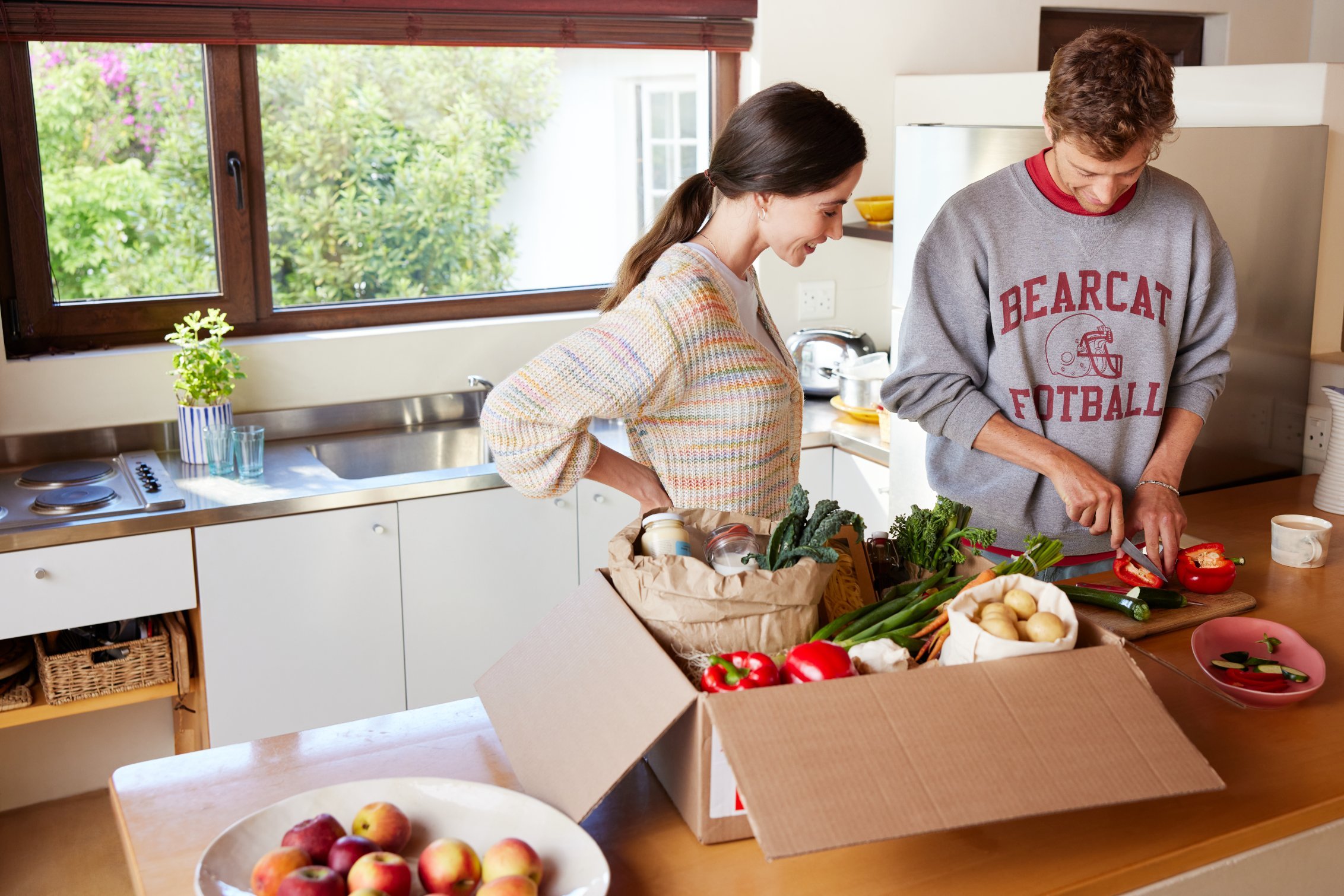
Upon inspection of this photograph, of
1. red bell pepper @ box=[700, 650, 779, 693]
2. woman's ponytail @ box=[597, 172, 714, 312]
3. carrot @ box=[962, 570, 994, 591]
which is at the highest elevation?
woman's ponytail @ box=[597, 172, 714, 312]

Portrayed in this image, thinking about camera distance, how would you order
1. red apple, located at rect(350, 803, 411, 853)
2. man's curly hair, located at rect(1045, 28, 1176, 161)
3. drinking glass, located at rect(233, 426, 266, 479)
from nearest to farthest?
red apple, located at rect(350, 803, 411, 853) → man's curly hair, located at rect(1045, 28, 1176, 161) → drinking glass, located at rect(233, 426, 266, 479)

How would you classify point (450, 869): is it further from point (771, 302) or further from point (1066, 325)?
point (771, 302)

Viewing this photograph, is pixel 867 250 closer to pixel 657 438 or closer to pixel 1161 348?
pixel 1161 348

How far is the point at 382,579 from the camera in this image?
8.51ft

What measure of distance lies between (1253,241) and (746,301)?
1223mm

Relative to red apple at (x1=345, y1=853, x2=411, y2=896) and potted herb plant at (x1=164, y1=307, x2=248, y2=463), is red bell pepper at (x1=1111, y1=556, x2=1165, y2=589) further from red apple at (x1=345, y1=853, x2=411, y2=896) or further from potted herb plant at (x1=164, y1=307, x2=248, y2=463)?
potted herb plant at (x1=164, y1=307, x2=248, y2=463)

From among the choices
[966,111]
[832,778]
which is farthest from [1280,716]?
[966,111]

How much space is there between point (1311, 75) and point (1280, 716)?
141 centimetres

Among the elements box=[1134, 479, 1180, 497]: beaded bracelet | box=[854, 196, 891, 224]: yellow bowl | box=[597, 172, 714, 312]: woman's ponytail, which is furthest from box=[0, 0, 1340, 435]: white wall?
box=[1134, 479, 1180, 497]: beaded bracelet

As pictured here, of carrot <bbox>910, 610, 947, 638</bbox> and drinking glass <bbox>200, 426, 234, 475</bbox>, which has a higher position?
carrot <bbox>910, 610, 947, 638</bbox>

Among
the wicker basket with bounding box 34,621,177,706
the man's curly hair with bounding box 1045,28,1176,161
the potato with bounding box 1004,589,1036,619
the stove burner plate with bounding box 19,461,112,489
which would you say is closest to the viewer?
the potato with bounding box 1004,589,1036,619

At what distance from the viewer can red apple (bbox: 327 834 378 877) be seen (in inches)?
38.3

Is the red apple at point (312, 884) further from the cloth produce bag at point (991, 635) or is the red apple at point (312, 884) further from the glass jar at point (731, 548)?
the cloth produce bag at point (991, 635)

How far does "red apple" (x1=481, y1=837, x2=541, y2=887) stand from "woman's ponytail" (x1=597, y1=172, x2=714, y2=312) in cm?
83
